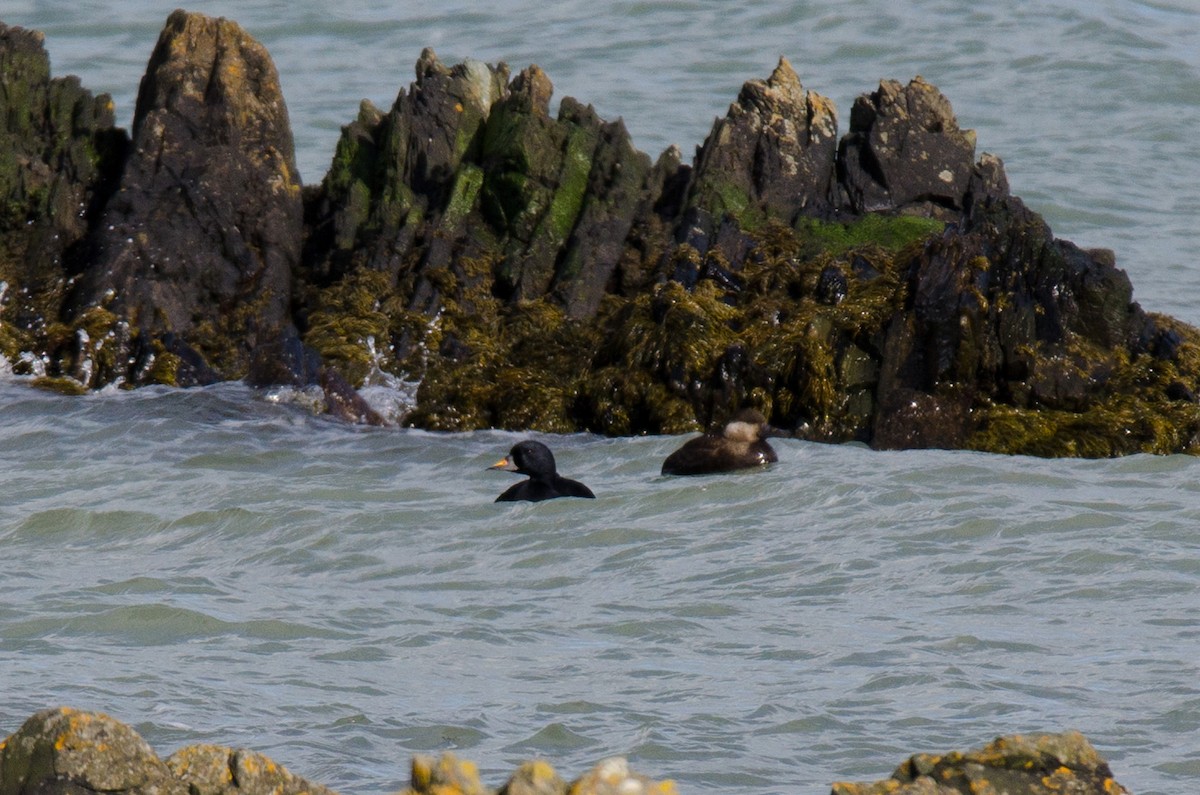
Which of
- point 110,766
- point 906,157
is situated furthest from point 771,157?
point 110,766

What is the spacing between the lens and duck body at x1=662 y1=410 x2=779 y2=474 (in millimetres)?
12086

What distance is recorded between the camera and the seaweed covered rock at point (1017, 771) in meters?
4.64

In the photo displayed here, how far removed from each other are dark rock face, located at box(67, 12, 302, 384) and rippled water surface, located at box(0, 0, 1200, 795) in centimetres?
111

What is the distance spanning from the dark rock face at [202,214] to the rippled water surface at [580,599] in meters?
1.11

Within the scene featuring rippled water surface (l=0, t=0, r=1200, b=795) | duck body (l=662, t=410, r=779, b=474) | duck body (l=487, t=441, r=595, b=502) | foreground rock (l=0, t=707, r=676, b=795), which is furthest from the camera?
duck body (l=662, t=410, r=779, b=474)

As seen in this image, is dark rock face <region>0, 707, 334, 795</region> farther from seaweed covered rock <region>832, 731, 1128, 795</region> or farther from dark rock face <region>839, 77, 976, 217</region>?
dark rock face <region>839, 77, 976, 217</region>

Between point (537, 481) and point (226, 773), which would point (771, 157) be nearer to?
point (537, 481)

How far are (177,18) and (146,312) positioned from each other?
9.50 ft

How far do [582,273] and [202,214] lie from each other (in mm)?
3420

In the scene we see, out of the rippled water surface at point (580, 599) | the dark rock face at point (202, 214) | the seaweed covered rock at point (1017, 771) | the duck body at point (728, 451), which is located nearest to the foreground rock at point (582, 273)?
the dark rock face at point (202, 214)

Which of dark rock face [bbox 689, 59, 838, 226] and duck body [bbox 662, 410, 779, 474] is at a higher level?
dark rock face [bbox 689, 59, 838, 226]

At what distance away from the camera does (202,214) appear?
15680mm

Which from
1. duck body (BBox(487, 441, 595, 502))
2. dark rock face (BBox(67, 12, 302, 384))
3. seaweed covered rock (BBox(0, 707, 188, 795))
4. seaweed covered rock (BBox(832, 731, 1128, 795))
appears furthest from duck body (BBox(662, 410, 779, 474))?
seaweed covered rock (BBox(0, 707, 188, 795))

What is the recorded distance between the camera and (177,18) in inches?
638
